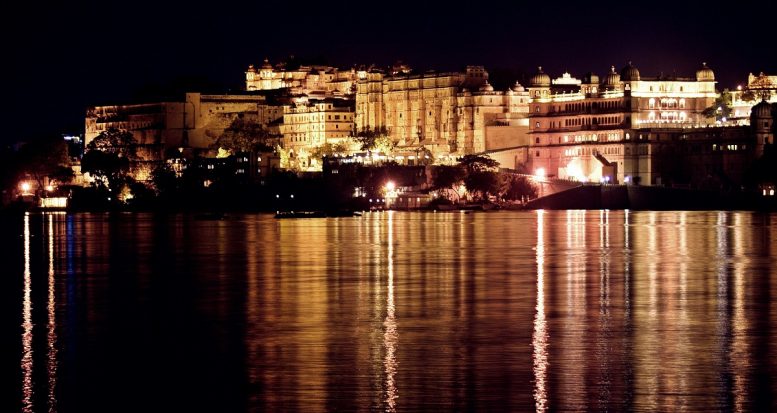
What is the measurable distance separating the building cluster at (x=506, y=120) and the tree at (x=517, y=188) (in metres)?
2.63

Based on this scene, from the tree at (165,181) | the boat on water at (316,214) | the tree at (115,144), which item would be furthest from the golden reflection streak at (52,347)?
the tree at (115,144)

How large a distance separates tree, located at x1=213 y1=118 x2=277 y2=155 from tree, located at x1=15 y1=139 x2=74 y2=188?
17295mm

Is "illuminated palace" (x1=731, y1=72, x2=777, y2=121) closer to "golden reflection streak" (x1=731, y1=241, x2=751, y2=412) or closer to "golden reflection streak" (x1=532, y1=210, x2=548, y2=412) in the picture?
"golden reflection streak" (x1=532, y1=210, x2=548, y2=412)

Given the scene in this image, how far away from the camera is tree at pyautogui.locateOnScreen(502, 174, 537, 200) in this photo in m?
124

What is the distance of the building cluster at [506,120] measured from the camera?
119 metres

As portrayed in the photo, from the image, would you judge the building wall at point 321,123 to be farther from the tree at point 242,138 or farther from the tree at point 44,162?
the tree at point 44,162

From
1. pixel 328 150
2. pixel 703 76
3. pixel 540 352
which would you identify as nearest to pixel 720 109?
pixel 703 76

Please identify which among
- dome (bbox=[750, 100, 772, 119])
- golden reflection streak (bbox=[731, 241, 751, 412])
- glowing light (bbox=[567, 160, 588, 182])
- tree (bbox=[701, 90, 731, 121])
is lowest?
golden reflection streak (bbox=[731, 241, 751, 412])

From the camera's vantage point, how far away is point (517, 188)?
12488cm

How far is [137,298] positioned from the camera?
40094mm

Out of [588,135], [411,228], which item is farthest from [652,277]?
[588,135]

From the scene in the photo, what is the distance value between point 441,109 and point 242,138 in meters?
20.5

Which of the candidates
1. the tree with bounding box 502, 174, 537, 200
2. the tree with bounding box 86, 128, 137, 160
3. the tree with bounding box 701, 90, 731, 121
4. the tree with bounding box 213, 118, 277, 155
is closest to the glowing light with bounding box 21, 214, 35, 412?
the tree with bounding box 502, 174, 537, 200

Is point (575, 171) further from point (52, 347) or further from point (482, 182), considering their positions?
point (52, 347)
